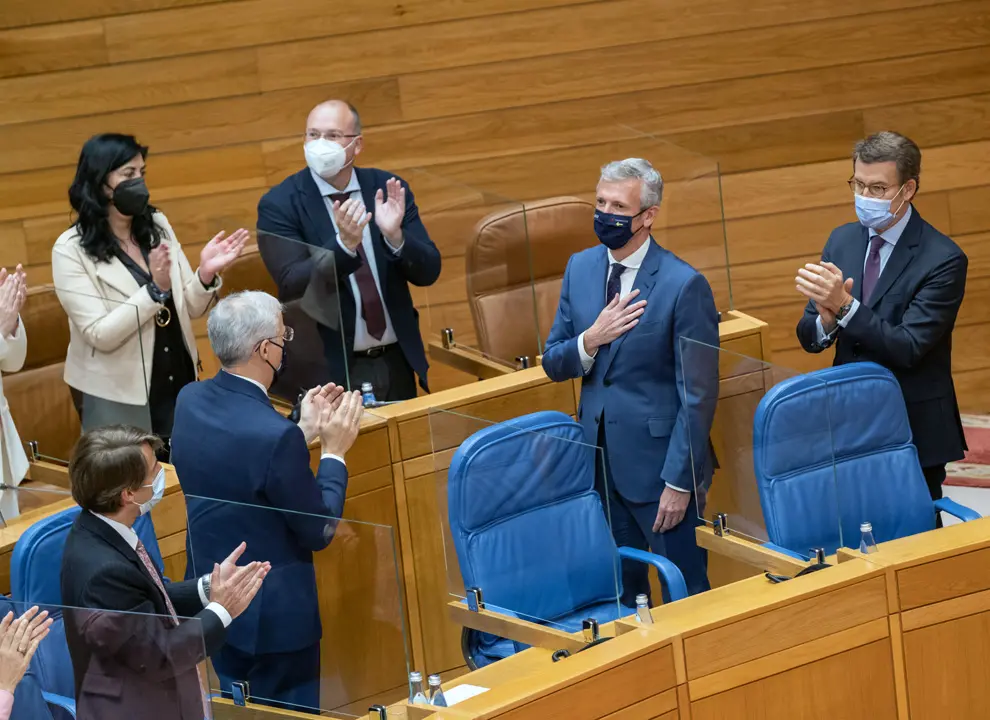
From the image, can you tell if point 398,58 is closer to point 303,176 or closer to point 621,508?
point 303,176

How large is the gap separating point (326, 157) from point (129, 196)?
0.58 metres

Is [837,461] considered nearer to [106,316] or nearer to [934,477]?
[934,477]

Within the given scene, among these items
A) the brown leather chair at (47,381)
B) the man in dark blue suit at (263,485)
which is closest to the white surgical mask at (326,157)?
the brown leather chair at (47,381)

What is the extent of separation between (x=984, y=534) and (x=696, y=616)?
2.36 feet

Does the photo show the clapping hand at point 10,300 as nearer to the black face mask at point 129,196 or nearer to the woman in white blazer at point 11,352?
the woman in white blazer at point 11,352

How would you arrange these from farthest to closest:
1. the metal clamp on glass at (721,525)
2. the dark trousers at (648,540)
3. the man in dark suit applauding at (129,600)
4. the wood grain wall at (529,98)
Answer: the wood grain wall at (529,98) → the dark trousers at (648,540) → the metal clamp on glass at (721,525) → the man in dark suit applauding at (129,600)

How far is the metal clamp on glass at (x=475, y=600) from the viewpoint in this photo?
306 centimetres

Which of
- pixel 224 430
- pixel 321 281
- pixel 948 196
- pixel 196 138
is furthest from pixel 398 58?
pixel 224 430

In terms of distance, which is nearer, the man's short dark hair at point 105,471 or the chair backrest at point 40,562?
the man's short dark hair at point 105,471

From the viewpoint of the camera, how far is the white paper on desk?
275 cm

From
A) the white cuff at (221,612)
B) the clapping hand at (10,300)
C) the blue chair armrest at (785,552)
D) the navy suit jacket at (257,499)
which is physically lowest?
the blue chair armrest at (785,552)

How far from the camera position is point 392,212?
165 inches

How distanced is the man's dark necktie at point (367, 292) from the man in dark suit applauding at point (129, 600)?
1441mm

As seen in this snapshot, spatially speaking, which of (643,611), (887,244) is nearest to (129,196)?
(643,611)
